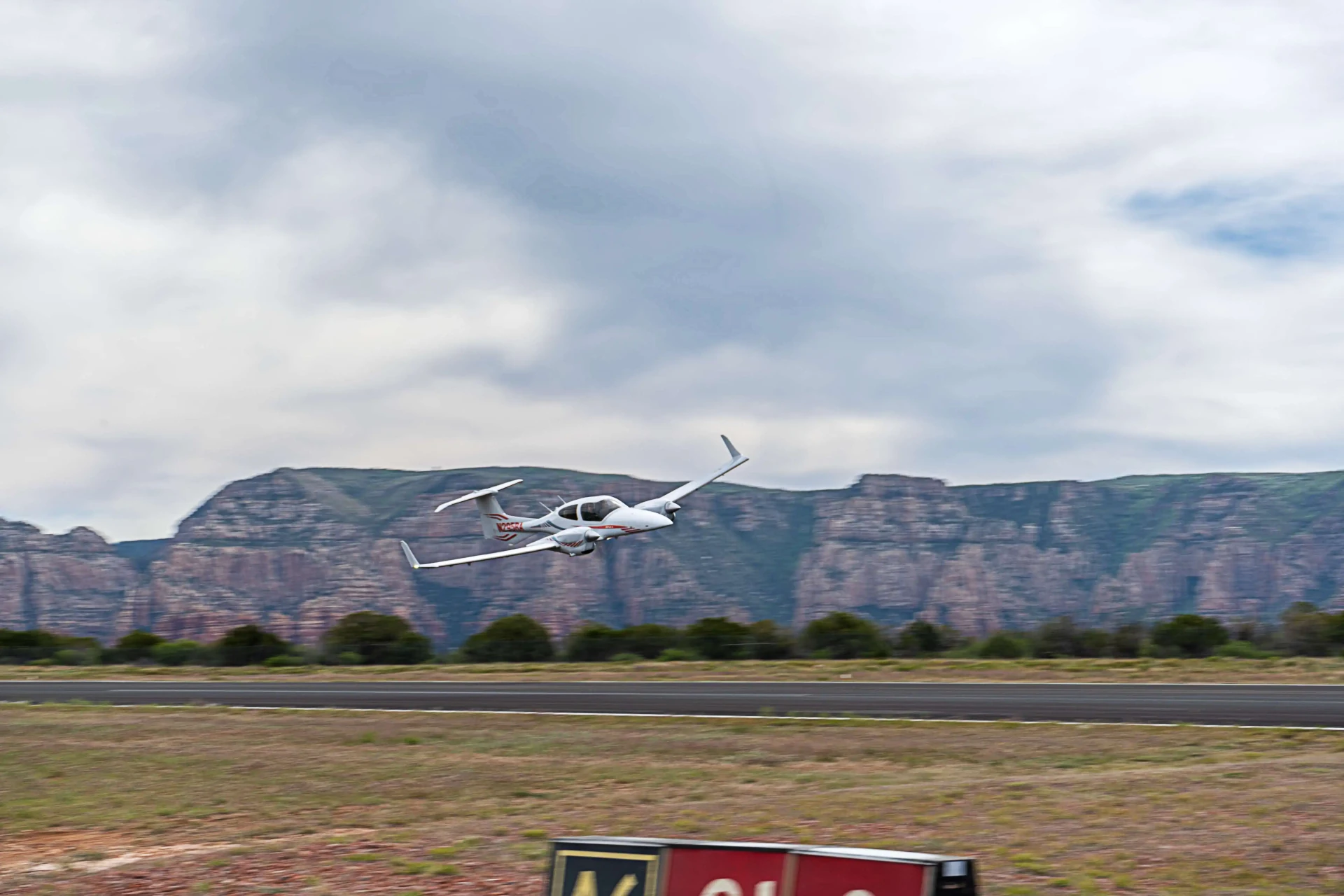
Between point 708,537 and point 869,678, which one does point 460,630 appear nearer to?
point 708,537

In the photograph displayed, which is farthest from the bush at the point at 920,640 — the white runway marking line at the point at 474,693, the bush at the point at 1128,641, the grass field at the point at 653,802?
the grass field at the point at 653,802

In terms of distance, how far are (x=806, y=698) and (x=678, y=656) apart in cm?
1952

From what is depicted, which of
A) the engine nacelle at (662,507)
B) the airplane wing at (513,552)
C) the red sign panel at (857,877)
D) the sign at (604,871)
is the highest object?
the engine nacelle at (662,507)

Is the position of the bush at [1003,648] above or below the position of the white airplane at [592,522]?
below

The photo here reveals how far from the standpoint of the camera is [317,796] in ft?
53.8

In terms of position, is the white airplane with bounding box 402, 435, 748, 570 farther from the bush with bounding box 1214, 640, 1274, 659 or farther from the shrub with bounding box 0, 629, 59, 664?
the shrub with bounding box 0, 629, 59, 664

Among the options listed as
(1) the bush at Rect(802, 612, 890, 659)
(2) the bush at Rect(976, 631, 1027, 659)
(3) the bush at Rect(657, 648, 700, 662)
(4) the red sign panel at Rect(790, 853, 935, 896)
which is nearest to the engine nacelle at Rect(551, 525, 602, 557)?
(3) the bush at Rect(657, 648, 700, 662)

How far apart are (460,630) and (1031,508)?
78374 mm

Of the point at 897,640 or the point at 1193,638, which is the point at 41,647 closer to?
the point at 897,640

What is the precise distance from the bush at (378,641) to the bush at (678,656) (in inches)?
491

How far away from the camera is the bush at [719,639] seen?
165 ft

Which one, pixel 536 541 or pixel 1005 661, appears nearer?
pixel 1005 661

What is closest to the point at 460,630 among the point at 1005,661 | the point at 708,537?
the point at 708,537

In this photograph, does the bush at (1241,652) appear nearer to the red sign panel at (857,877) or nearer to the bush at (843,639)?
the bush at (843,639)
